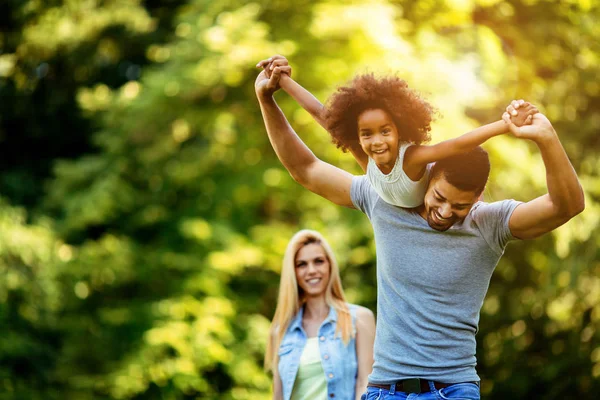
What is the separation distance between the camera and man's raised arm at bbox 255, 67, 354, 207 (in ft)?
8.15

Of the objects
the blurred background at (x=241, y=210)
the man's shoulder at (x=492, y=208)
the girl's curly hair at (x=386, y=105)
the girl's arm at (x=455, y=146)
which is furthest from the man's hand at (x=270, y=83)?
the blurred background at (x=241, y=210)

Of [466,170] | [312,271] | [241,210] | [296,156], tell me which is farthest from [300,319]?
[241,210]

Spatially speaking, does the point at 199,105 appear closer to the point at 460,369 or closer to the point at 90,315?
the point at 90,315

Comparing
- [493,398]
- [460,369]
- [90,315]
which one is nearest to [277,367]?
[460,369]

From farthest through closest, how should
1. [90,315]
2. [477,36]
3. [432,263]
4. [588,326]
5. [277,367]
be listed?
[90,315]
[477,36]
[588,326]
[277,367]
[432,263]

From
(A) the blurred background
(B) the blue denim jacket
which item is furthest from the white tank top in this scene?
(A) the blurred background

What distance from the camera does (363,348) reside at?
4043mm

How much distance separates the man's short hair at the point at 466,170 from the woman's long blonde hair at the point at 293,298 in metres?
2.00

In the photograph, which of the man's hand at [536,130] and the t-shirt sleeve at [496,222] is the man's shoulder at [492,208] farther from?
the man's hand at [536,130]

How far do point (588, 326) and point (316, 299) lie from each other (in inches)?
193

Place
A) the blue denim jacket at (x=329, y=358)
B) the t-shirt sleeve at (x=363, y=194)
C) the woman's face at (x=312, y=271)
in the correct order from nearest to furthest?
the t-shirt sleeve at (x=363, y=194), the blue denim jacket at (x=329, y=358), the woman's face at (x=312, y=271)

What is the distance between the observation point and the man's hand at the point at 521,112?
6.66ft

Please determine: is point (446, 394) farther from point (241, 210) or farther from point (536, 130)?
point (241, 210)

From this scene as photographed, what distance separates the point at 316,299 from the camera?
4.30 metres
